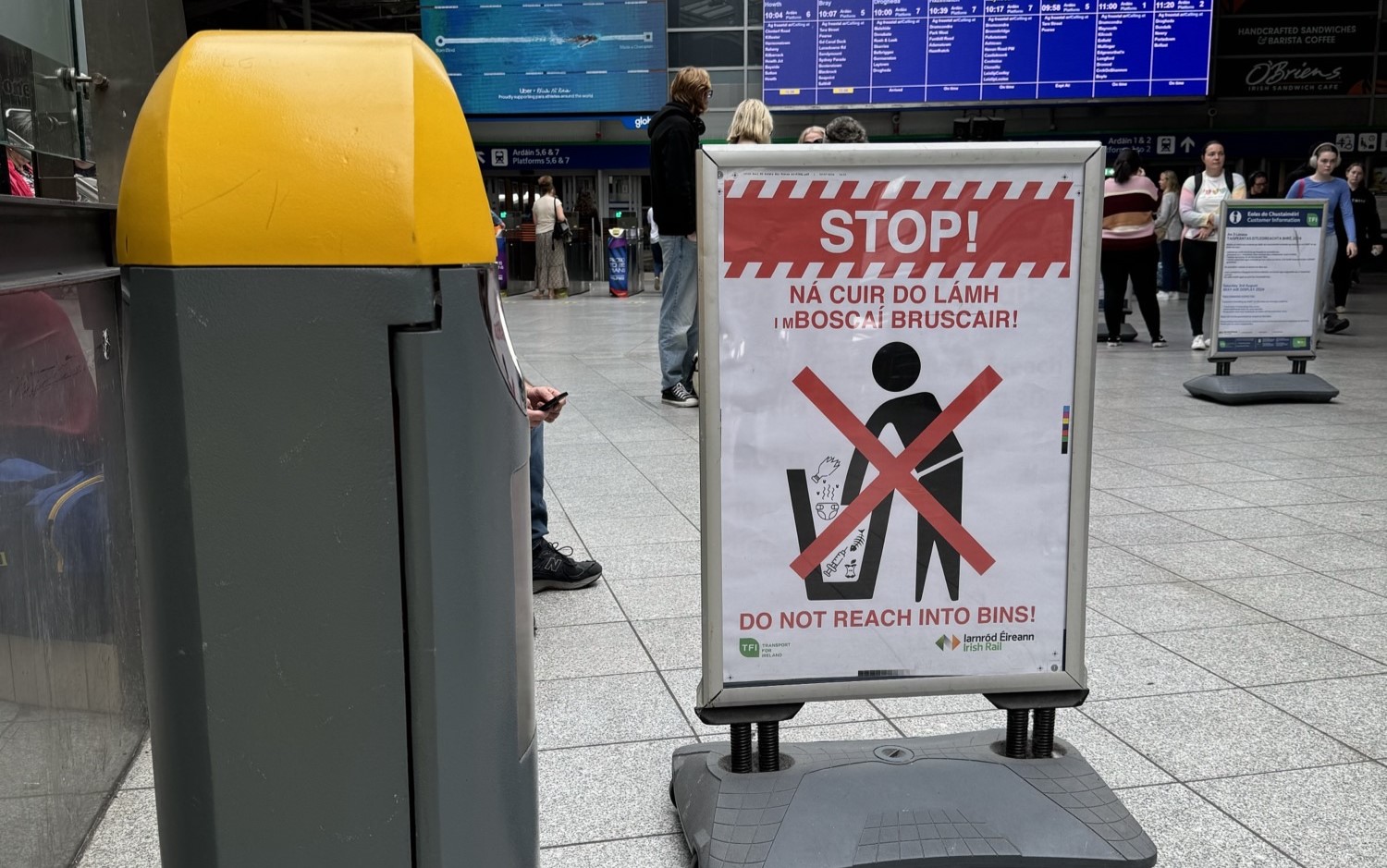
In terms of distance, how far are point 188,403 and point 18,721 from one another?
1.18 meters

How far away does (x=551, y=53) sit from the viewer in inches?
869

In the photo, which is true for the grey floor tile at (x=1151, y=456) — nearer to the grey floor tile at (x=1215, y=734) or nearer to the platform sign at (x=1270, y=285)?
the platform sign at (x=1270, y=285)

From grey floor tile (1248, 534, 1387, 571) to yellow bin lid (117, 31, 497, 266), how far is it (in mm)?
4240

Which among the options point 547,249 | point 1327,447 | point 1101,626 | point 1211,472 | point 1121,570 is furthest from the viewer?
point 547,249

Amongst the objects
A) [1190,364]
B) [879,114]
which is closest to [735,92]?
[879,114]

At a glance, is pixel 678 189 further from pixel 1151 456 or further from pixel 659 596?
pixel 659 596

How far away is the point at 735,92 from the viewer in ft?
76.2

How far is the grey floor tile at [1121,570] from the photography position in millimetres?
4500

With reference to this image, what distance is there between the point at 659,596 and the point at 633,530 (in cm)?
91

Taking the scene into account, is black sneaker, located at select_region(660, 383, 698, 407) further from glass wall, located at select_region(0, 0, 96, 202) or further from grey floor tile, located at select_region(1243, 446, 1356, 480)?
glass wall, located at select_region(0, 0, 96, 202)

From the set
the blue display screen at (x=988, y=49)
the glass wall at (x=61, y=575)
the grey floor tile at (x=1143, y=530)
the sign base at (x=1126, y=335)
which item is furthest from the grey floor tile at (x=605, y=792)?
the blue display screen at (x=988, y=49)

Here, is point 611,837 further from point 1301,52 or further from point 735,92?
point 1301,52

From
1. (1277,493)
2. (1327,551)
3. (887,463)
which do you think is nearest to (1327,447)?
(1277,493)

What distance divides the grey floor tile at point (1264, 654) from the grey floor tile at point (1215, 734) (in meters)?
0.22
